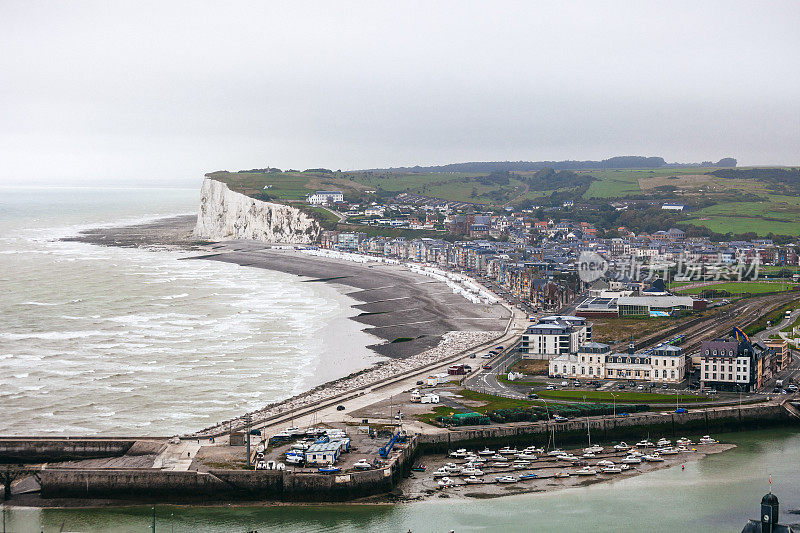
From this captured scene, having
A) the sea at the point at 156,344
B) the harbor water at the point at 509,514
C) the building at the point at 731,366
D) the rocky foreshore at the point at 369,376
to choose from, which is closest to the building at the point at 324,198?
the sea at the point at 156,344

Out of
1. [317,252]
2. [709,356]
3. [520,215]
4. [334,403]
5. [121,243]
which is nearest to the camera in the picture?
[334,403]

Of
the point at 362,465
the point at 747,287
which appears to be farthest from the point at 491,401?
the point at 747,287

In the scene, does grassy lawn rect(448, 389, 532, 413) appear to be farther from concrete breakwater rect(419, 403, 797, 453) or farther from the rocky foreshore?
the rocky foreshore

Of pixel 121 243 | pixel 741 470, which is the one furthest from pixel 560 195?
pixel 741 470

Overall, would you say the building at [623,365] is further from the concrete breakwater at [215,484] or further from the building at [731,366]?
Result: the concrete breakwater at [215,484]

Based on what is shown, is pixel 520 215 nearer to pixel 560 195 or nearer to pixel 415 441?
pixel 560 195

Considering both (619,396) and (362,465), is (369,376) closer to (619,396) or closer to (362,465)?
(619,396)
